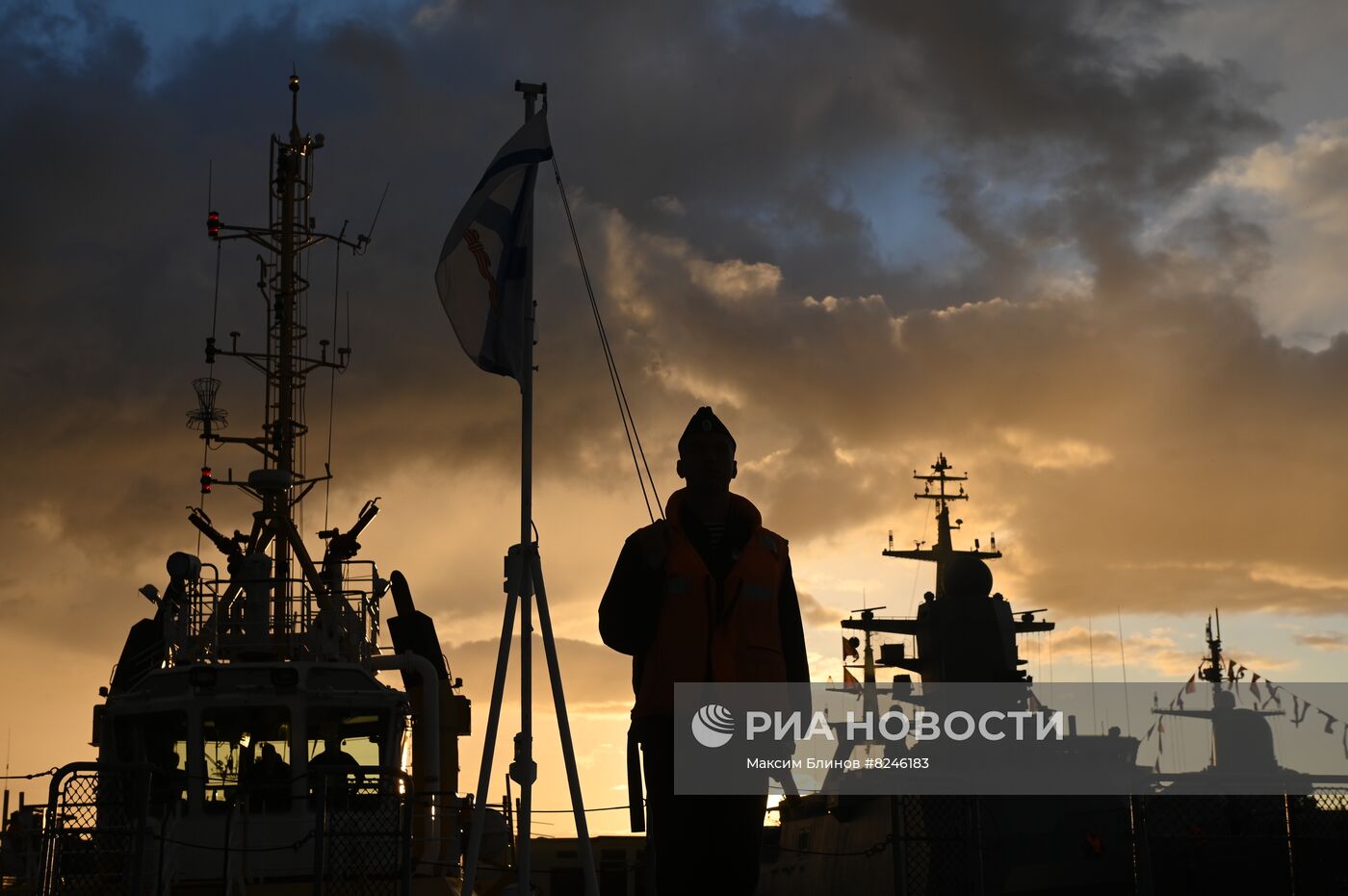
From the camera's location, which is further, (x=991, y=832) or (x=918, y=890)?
(x=991, y=832)

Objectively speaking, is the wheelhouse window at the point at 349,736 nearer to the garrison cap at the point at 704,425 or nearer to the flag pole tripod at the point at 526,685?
the flag pole tripod at the point at 526,685

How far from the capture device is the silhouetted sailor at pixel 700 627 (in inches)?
219

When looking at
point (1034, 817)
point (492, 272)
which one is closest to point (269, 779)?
point (492, 272)

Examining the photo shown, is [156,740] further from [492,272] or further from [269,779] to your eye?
[492,272]

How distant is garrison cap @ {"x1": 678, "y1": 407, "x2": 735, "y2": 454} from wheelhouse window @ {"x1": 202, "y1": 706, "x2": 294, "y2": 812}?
37.8ft

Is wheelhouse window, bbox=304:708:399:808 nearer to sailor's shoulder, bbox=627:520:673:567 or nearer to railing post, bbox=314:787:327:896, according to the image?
railing post, bbox=314:787:327:896

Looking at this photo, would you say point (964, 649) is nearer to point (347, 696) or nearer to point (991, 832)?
point (991, 832)

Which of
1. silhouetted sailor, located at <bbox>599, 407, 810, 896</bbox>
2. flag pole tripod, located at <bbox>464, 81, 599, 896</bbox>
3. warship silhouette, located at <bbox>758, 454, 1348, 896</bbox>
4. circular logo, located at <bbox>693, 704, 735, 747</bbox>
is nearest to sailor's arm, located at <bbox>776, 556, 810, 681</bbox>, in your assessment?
silhouetted sailor, located at <bbox>599, 407, 810, 896</bbox>

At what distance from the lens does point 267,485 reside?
21.7m

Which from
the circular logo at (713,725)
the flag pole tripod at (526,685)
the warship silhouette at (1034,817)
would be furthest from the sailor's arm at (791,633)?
the warship silhouette at (1034,817)

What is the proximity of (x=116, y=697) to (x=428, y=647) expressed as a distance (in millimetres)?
6838

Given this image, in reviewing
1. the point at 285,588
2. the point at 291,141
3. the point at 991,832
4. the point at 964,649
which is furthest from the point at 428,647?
the point at 964,649

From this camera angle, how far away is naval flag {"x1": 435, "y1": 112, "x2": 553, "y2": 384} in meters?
Answer: 11.4

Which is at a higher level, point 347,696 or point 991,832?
point 347,696
